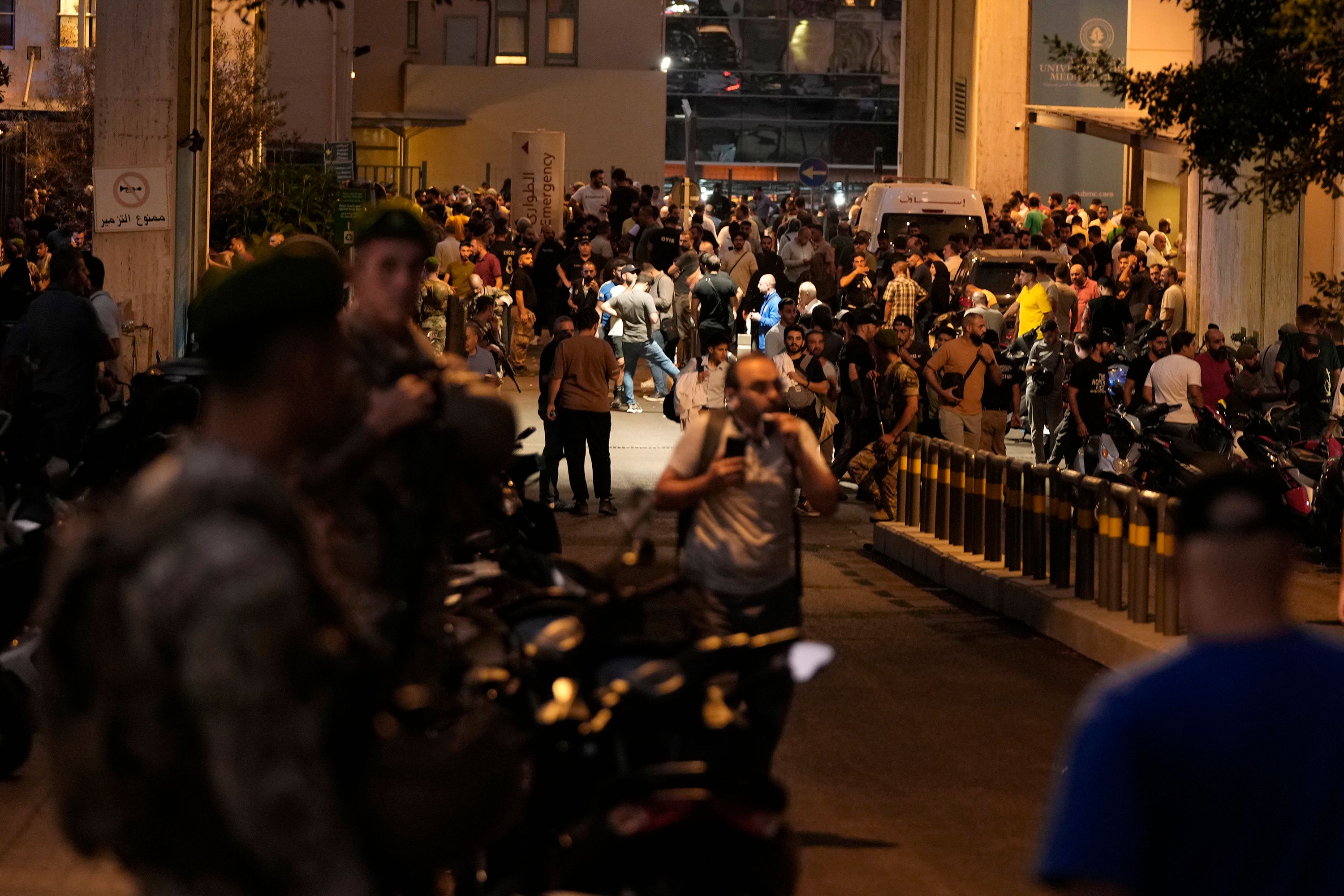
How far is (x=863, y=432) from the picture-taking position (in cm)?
1866

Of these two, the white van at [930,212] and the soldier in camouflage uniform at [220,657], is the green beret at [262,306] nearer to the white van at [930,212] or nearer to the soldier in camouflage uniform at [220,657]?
the soldier in camouflage uniform at [220,657]

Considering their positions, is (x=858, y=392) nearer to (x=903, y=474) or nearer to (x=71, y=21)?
(x=903, y=474)

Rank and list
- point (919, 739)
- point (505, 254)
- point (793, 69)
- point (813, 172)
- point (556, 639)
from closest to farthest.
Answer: point (556, 639)
point (919, 739)
point (505, 254)
point (813, 172)
point (793, 69)

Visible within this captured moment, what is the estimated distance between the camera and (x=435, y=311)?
890 inches

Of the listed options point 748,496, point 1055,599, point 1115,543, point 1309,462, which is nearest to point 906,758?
point 748,496

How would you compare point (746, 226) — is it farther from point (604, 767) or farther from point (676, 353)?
point (604, 767)

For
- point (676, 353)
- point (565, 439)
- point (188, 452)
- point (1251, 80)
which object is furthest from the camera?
point (676, 353)

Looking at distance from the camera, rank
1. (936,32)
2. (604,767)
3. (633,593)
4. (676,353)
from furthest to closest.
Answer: (936,32) → (676,353) → (633,593) → (604,767)

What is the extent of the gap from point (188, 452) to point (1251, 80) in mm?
12381

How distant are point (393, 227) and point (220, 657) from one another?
127 inches

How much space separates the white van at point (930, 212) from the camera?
113 feet

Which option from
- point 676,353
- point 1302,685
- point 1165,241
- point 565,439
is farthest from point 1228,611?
point 1165,241

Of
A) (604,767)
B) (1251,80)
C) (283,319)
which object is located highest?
(1251,80)

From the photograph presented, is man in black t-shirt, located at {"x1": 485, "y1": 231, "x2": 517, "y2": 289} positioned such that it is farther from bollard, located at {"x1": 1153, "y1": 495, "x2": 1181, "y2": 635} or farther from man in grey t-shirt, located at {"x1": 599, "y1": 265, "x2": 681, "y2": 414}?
bollard, located at {"x1": 1153, "y1": 495, "x2": 1181, "y2": 635}
